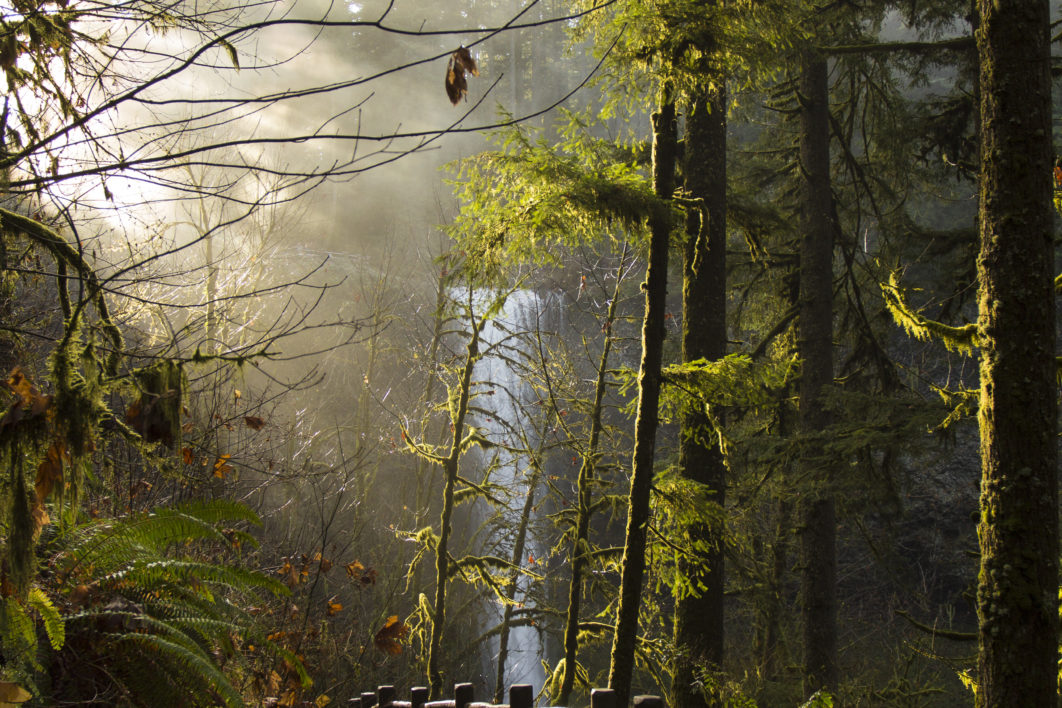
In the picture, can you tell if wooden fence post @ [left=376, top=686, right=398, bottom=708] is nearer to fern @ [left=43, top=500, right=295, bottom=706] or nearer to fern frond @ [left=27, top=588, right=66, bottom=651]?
fern @ [left=43, top=500, right=295, bottom=706]

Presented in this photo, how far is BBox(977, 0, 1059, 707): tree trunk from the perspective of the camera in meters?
3.08

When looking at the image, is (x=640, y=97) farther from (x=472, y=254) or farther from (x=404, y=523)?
(x=404, y=523)

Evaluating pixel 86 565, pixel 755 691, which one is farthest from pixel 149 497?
pixel 755 691

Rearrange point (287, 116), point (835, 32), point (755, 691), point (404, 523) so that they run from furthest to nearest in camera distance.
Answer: point (287, 116) < point (404, 523) < point (755, 691) < point (835, 32)

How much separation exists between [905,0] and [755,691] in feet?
27.5

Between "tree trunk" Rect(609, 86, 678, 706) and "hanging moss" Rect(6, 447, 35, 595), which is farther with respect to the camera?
"tree trunk" Rect(609, 86, 678, 706)

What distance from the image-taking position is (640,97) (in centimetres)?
470

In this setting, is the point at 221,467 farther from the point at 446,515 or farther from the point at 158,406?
the point at 158,406

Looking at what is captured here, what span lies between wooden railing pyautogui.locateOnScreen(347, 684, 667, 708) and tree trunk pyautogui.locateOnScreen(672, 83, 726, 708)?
6.54 feet

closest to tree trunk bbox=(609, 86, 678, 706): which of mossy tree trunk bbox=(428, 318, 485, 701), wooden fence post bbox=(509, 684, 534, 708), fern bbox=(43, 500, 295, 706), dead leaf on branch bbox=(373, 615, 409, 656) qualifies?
wooden fence post bbox=(509, 684, 534, 708)

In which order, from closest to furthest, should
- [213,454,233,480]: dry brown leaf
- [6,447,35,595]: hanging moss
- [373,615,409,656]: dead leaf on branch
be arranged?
[6,447,35,595]: hanging moss
[213,454,233,480]: dry brown leaf
[373,615,409,656]: dead leaf on branch

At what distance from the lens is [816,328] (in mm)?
8297

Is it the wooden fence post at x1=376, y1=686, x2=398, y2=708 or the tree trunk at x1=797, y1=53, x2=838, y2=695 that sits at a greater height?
the tree trunk at x1=797, y1=53, x2=838, y2=695

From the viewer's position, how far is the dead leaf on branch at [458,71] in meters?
2.44
